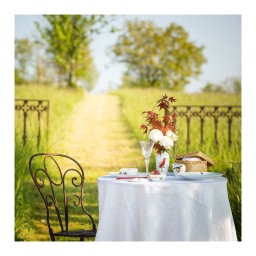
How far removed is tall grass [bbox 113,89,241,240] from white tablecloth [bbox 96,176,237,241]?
1.83 m

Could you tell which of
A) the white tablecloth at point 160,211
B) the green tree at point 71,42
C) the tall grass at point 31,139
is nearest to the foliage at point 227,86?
the green tree at point 71,42

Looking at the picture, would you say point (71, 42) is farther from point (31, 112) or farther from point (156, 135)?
point (156, 135)

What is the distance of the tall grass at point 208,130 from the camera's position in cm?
515

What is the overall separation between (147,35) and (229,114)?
1.81 meters

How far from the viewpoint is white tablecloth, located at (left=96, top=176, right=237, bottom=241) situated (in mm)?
2939

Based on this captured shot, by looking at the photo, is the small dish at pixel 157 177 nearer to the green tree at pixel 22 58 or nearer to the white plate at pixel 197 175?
the white plate at pixel 197 175

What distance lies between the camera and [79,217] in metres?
5.38

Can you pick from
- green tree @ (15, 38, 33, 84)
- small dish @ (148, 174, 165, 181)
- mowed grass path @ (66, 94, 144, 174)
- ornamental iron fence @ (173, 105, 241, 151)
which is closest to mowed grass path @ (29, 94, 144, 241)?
mowed grass path @ (66, 94, 144, 174)

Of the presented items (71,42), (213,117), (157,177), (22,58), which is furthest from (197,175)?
(71,42)

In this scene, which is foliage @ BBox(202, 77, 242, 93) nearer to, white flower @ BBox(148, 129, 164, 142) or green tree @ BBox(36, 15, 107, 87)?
green tree @ BBox(36, 15, 107, 87)

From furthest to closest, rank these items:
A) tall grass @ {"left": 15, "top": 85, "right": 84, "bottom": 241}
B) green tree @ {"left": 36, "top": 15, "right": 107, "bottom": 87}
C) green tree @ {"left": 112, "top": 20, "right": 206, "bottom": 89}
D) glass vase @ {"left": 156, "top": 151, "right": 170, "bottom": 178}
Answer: green tree @ {"left": 36, "top": 15, "right": 107, "bottom": 87} → green tree @ {"left": 112, "top": 20, "right": 206, "bottom": 89} → tall grass @ {"left": 15, "top": 85, "right": 84, "bottom": 241} → glass vase @ {"left": 156, "top": 151, "right": 170, "bottom": 178}
